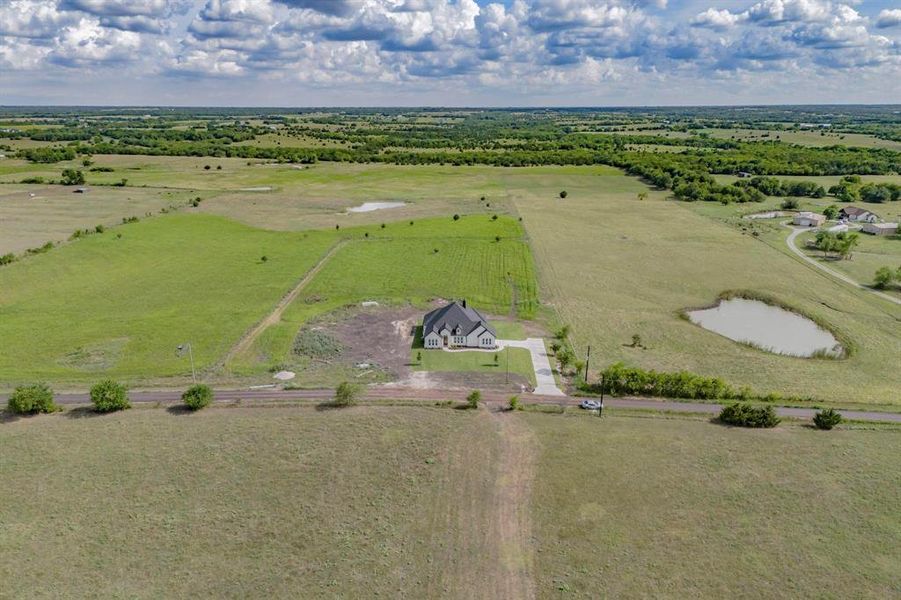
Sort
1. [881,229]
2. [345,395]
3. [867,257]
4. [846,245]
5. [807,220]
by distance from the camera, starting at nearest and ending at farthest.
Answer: [345,395], [846,245], [867,257], [881,229], [807,220]

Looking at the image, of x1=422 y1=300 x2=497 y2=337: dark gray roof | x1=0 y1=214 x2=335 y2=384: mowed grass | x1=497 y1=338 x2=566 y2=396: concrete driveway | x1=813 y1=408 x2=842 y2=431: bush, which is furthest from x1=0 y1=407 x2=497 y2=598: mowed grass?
x1=813 y1=408 x2=842 y2=431: bush

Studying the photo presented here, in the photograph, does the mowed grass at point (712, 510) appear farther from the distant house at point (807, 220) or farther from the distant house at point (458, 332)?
the distant house at point (807, 220)

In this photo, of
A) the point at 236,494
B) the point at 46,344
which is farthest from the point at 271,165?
the point at 236,494

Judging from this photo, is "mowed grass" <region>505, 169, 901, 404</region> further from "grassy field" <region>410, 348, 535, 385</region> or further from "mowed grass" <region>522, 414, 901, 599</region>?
"mowed grass" <region>522, 414, 901, 599</region>

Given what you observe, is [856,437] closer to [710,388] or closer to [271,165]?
[710,388]

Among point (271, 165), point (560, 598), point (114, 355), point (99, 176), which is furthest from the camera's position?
point (271, 165)

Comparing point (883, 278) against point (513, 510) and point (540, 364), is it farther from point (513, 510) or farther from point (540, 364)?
point (513, 510)

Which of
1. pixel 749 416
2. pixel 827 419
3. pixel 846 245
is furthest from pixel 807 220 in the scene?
pixel 749 416
